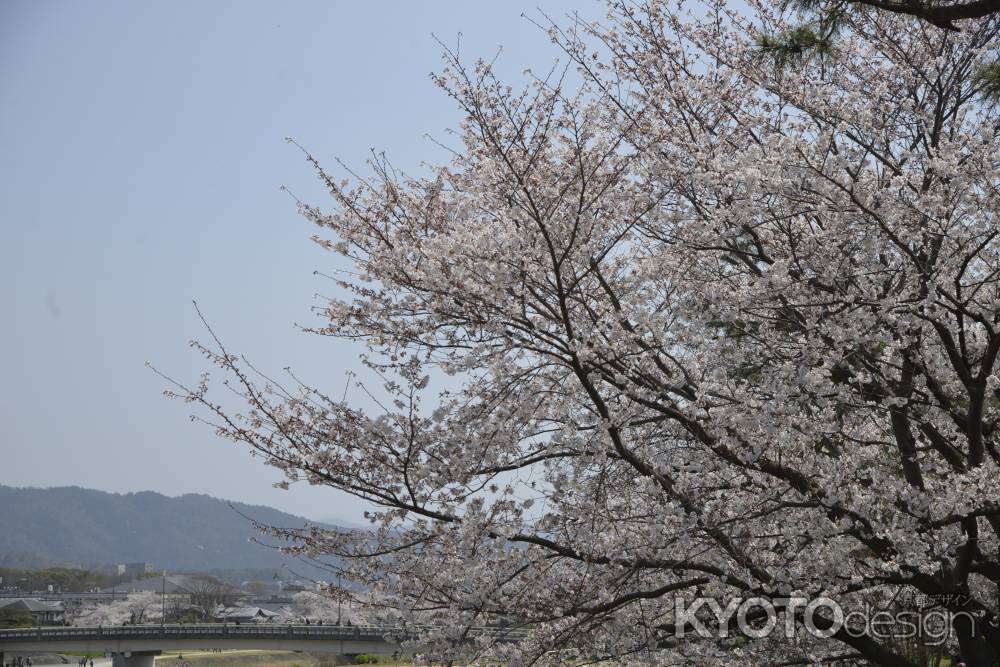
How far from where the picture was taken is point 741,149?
7.01 meters

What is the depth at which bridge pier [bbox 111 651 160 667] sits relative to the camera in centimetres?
4762

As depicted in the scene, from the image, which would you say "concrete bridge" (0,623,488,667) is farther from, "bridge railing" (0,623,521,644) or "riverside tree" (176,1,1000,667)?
"riverside tree" (176,1,1000,667)

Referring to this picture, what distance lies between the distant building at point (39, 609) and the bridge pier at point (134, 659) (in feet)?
72.4

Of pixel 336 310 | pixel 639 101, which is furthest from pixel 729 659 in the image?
pixel 639 101

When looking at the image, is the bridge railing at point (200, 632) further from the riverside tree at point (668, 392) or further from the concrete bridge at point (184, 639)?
the riverside tree at point (668, 392)

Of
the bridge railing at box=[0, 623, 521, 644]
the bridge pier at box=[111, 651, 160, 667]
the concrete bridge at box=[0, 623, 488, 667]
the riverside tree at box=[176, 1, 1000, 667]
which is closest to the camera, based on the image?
the riverside tree at box=[176, 1, 1000, 667]

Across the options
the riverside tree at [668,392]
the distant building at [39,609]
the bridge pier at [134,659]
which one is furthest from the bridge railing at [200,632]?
the riverside tree at [668,392]

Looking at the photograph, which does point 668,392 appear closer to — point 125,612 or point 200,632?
point 200,632

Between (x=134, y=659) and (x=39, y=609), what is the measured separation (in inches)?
1089

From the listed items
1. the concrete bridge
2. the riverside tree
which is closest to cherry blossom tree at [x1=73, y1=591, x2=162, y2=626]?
the concrete bridge

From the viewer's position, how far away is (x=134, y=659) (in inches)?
1922

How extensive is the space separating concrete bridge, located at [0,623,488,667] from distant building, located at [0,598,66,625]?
70.2 ft

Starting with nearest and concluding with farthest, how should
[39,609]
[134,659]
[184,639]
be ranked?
[184,639] < [134,659] < [39,609]

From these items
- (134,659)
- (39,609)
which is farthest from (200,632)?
(39,609)
